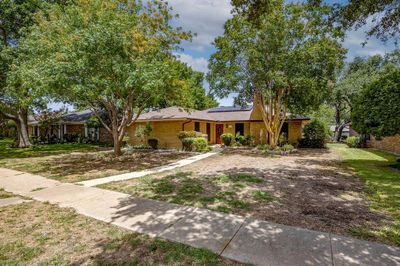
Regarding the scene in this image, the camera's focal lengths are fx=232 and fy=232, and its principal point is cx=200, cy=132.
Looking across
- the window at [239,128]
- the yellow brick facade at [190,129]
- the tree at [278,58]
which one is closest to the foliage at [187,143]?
the yellow brick facade at [190,129]

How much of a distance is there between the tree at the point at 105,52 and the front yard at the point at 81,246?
6401 millimetres

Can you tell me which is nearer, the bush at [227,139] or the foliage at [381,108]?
the foliage at [381,108]

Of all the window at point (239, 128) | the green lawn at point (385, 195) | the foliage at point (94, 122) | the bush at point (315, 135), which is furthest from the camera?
the foliage at point (94, 122)

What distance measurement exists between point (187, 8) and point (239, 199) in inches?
428

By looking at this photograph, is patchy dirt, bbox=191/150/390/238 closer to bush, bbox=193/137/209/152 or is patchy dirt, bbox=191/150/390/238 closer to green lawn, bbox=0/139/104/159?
bush, bbox=193/137/209/152

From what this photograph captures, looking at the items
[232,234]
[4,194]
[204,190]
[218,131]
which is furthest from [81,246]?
[218,131]

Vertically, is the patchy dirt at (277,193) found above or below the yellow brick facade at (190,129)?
below

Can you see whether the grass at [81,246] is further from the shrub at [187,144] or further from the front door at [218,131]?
the front door at [218,131]

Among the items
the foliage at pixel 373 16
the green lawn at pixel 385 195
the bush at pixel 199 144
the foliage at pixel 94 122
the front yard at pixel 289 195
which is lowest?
the green lawn at pixel 385 195

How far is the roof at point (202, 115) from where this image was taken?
20047mm

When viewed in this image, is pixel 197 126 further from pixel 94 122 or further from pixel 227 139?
pixel 94 122

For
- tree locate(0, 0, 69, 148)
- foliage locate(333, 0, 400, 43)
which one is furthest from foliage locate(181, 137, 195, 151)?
foliage locate(333, 0, 400, 43)

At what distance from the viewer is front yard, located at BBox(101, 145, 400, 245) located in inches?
184

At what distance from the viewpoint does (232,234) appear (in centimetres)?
413
